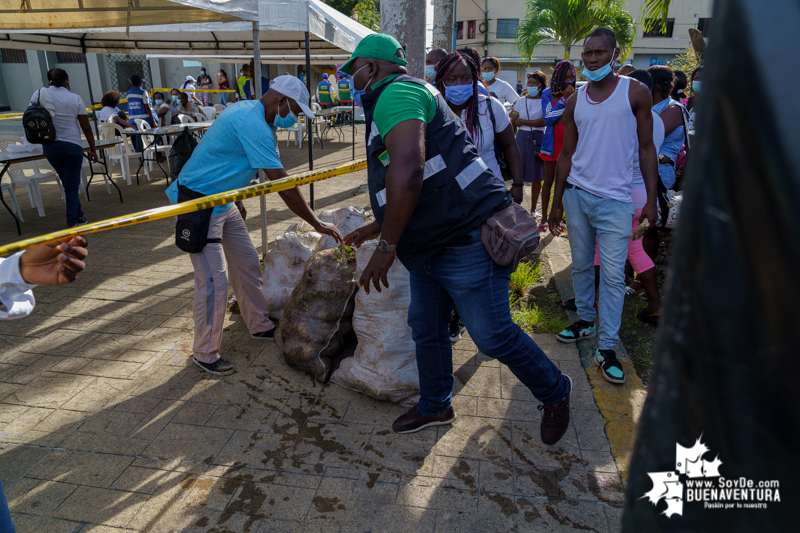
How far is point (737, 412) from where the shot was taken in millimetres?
533

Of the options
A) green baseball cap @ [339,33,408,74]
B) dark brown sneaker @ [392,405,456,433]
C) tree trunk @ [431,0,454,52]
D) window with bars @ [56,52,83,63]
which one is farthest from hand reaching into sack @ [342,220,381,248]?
window with bars @ [56,52,83,63]

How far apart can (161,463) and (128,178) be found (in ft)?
27.1

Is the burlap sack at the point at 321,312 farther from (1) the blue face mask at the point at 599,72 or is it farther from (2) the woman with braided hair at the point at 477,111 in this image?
(1) the blue face mask at the point at 599,72

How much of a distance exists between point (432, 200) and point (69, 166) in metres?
6.23

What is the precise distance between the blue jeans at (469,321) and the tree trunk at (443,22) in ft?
18.8

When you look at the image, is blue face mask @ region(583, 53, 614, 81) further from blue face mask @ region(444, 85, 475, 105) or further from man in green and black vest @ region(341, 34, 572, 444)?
man in green and black vest @ region(341, 34, 572, 444)

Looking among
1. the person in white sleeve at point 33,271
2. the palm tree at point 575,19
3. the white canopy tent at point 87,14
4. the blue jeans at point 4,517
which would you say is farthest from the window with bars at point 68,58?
the blue jeans at point 4,517

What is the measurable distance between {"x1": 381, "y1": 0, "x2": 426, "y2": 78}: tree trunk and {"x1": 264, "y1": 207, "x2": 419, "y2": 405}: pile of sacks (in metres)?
1.44

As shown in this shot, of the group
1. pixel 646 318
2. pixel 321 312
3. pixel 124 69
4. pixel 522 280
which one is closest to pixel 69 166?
pixel 321 312

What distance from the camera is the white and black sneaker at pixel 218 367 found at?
3.52 metres

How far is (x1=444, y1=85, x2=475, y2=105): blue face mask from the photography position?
3645 millimetres

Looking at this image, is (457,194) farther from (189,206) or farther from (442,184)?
(189,206)

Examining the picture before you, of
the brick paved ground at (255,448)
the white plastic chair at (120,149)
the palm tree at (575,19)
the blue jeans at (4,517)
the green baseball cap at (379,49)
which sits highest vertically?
the palm tree at (575,19)

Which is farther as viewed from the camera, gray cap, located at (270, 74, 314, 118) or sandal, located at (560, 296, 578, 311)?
sandal, located at (560, 296, 578, 311)
